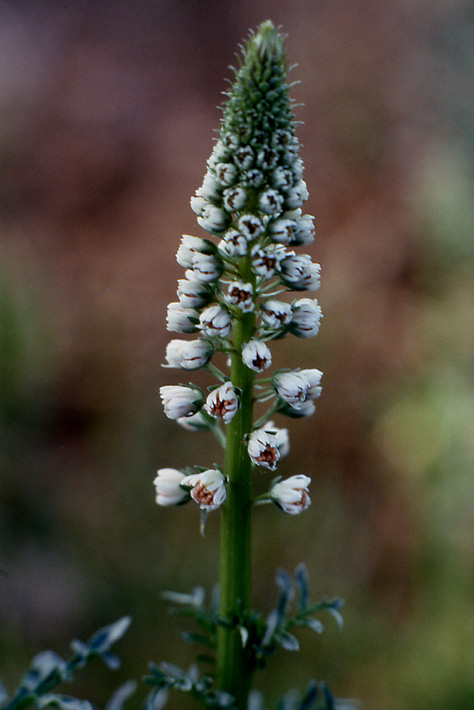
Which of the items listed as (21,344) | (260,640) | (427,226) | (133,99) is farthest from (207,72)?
(260,640)

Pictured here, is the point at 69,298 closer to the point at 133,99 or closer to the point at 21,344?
the point at 21,344

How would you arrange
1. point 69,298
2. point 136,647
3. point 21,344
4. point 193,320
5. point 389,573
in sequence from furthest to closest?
point 69,298, point 21,344, point 389,573, point 136,647, point 193,320

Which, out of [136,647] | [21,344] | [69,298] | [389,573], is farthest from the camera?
[69,298]

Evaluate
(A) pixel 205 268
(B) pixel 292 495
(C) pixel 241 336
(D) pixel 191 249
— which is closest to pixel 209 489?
(B) pixel 292 495

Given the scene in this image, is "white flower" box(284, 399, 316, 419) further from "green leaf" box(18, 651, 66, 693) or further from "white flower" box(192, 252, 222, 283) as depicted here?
"green leaf" box(18, 651, 66, 693)

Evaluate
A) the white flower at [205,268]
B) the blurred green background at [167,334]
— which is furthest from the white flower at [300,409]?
the blurred green background at [167,334]

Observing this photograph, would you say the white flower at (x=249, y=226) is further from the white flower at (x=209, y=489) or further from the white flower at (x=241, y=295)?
the white flower at (x=209, y=489)

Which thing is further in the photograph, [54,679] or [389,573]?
[389,573]

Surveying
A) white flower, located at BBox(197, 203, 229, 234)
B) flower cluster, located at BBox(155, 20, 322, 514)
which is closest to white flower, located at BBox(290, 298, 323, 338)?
flower cluster, located at BBox(155, 20, 322, 514)
